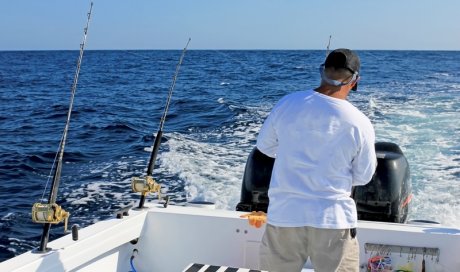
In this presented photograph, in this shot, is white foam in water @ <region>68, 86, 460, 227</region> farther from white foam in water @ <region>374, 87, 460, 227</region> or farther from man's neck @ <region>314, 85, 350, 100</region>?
man's neck @ <region>314, 85, 350, 100</region>

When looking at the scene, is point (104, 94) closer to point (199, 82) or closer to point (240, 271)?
point (199, 82)

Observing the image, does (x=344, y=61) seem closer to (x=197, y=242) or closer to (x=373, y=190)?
(x=197, y=242)

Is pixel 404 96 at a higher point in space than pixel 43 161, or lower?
higher

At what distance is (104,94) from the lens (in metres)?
17.8

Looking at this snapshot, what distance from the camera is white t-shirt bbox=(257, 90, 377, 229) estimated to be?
2.00 metres

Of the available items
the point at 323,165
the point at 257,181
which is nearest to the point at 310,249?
the point at 323,165

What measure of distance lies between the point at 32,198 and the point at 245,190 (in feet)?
11.5

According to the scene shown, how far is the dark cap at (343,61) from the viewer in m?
2.05

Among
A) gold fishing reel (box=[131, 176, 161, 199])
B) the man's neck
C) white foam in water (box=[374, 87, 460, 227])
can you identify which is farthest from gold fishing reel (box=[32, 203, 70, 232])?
white foam in water (box=[374, 87, 460, 227])

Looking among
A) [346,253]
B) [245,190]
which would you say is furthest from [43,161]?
[346,253]

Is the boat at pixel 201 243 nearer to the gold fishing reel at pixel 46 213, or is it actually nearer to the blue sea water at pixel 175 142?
the gold fishing reel at pixel 46 213

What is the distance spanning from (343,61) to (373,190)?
5.31ft

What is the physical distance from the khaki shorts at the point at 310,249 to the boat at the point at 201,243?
0.61m

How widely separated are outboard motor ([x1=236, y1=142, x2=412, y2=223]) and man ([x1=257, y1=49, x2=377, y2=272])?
1353 mm
